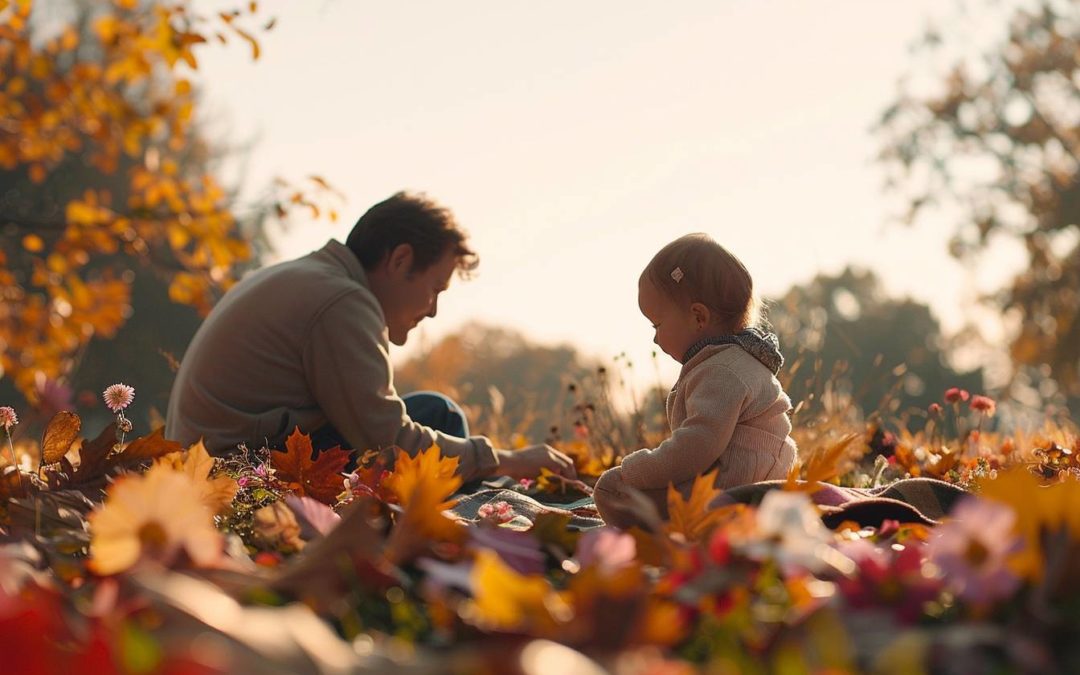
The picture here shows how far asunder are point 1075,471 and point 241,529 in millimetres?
1987

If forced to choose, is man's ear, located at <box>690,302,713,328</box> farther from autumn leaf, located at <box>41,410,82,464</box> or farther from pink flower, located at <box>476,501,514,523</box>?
autumn leaf, located at <box>41,410,82,464</box>

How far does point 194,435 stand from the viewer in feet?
13.6

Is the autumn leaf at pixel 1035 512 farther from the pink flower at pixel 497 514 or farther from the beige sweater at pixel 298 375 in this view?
the beige sweater at pixel 298 375

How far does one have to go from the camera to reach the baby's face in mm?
3320

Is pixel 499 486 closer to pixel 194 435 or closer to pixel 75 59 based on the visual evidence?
pixel 194 435

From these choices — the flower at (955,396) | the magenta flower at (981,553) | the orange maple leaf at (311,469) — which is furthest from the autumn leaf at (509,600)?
the flower at (955,396)

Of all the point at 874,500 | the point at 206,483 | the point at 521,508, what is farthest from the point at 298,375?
the point at 874,500

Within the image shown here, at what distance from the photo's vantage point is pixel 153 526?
91cm

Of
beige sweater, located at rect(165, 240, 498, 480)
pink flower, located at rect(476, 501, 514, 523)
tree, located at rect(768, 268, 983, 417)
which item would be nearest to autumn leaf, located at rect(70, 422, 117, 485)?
pink flower, located at rect(476, 501, 514, 523)

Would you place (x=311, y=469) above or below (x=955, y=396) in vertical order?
below

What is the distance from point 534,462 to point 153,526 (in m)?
3.25

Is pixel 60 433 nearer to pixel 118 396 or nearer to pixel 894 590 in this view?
pixel 118 396

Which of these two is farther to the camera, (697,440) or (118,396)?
(697,440)

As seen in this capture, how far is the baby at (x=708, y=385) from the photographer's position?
2783mm
